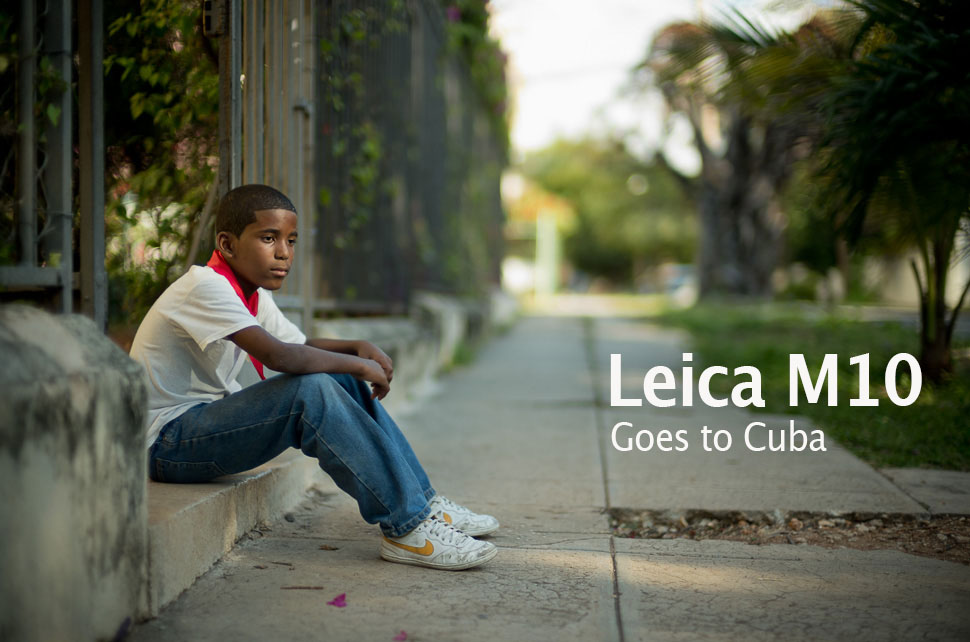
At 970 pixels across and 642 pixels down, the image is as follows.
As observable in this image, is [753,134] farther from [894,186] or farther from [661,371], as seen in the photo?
[894,186]

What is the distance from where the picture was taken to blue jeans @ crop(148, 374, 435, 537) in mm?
2771

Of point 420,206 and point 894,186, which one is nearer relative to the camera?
point 894,186

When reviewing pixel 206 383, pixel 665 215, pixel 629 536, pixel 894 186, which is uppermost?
pixel 665 215

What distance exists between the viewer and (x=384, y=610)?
253cm

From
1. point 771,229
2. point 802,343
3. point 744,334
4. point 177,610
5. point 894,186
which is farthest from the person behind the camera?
point 771,229

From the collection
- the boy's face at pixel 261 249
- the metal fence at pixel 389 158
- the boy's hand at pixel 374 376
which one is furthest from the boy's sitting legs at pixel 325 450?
the metal fence at pixel 389 158

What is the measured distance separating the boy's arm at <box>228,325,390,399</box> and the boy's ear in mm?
358

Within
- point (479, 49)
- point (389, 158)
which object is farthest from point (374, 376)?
point (479, 49)

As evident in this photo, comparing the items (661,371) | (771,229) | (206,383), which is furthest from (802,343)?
(771,229)

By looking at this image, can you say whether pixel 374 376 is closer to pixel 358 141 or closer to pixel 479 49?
pixel 358 141

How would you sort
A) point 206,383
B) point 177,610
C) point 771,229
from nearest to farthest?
1. point 177,610
2. point 206,383
3. point 771,229

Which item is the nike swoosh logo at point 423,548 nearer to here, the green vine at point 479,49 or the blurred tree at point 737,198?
the green vine at point 479,49

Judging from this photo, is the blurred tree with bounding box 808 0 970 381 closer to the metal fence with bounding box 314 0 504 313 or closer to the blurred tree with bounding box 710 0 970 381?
the blurred tree with bounding box 710 0 970 381

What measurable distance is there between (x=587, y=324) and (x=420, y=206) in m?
7.33
